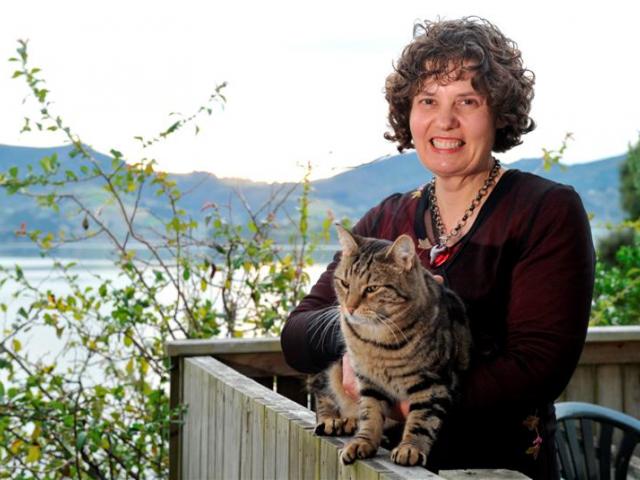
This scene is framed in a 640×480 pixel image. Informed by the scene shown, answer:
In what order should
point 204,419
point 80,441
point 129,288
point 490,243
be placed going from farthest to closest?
point 129,288, point 80,441, point 204,419, point 490,243

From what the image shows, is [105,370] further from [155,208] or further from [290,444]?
[290,444]

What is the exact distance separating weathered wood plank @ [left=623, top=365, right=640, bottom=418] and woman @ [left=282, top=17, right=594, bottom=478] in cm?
195

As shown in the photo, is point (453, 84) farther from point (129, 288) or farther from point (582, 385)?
point (129, 288)

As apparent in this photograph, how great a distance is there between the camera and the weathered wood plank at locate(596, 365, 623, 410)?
151 inches

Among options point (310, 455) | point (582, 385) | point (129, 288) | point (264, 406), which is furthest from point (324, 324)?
point (129, 288)

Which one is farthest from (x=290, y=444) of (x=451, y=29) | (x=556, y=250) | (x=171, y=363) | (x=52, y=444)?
(x=52, y=444)

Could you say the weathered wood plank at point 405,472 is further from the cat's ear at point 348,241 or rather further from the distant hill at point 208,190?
the distant hill at point 208,190

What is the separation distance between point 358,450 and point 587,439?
129 cm

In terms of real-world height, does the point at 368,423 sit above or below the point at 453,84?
below

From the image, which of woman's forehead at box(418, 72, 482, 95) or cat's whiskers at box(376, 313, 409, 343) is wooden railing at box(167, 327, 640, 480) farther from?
woman's forehead at box(418, 72, 482, 95)

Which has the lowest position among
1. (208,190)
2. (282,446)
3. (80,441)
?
(80,441)

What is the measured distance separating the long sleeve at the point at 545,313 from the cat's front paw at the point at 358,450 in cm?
21

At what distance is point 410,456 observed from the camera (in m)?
1.78

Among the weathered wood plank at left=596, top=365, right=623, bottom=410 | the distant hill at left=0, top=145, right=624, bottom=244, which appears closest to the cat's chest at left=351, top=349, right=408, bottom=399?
the weathered wood plank at left=596, top=365, right=623, bottom=410
